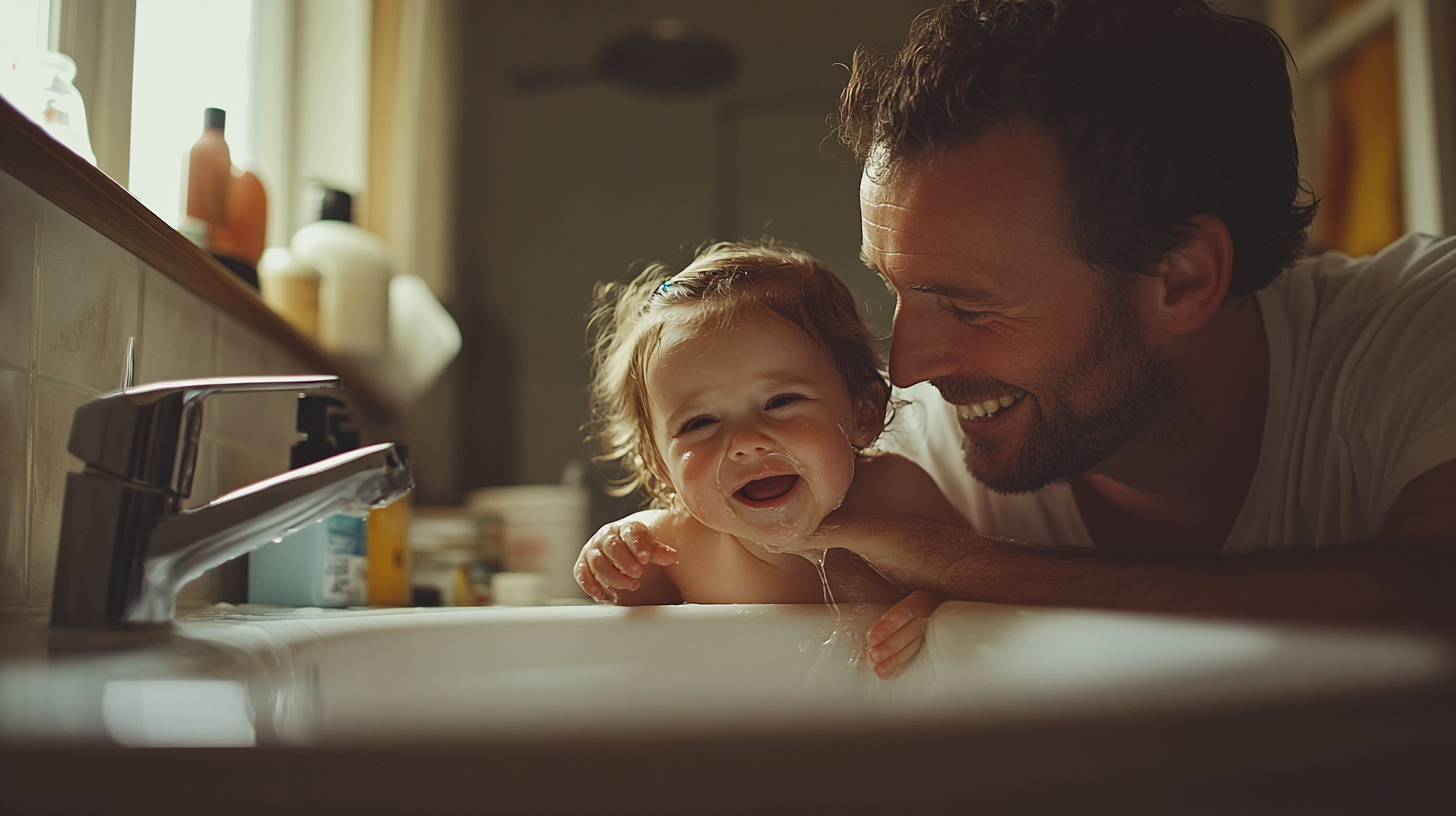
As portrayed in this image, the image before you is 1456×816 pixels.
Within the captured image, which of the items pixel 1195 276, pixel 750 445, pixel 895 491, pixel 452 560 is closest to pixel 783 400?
pixel 750 445

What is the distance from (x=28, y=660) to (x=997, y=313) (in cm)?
77

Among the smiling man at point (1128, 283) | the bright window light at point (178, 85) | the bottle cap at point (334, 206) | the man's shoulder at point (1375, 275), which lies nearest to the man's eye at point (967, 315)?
the smiling man at point (1128, 283)

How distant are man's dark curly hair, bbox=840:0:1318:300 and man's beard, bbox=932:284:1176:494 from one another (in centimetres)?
7

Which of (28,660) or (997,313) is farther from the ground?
(997,313)

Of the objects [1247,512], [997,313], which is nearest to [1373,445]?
[1247,512]

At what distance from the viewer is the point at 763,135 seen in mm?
2291

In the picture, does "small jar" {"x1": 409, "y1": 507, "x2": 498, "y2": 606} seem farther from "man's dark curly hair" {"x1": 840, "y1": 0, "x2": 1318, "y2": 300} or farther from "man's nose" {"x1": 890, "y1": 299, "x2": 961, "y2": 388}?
"man's dark curly hair" {"x1": 840, "y1": 0, "x2": 1318, "y2": 300}

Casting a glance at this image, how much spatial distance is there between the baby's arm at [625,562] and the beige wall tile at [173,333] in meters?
0.40

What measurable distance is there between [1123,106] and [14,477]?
924 millimetres

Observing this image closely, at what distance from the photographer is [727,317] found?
852 mm

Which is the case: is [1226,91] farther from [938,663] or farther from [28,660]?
[28,660]

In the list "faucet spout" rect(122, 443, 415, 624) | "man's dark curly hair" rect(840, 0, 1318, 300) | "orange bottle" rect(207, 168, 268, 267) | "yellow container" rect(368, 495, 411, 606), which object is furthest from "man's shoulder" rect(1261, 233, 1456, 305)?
"orange bottle" rect(207, 168, 268, 267)

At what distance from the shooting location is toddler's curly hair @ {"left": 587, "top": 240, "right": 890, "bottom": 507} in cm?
88

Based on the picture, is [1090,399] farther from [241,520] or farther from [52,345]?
[52,345]
